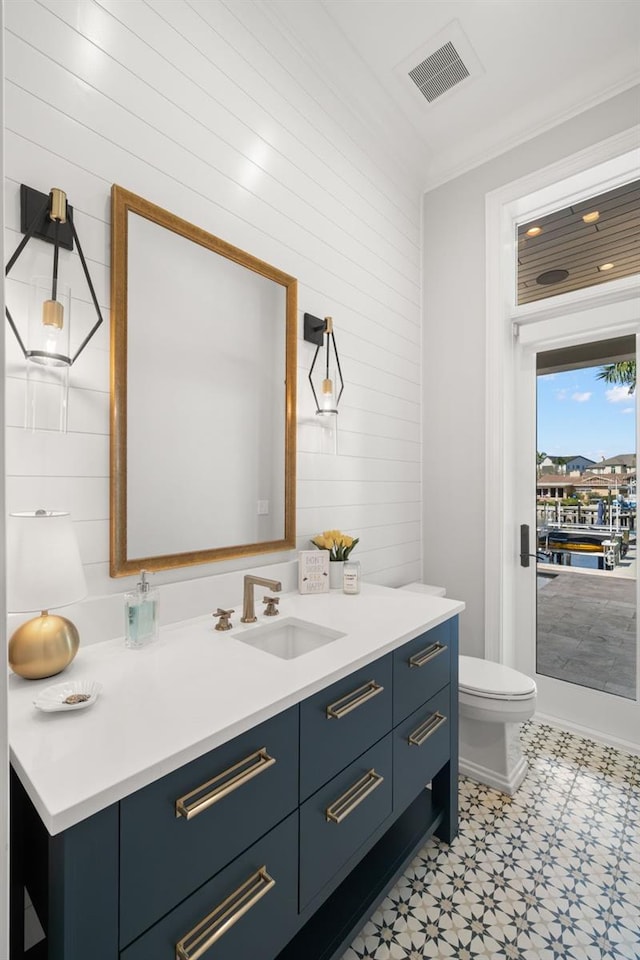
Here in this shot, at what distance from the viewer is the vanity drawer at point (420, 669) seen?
4.47ft

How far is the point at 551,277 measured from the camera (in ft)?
8.32

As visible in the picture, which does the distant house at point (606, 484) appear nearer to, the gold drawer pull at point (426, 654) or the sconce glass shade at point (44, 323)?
the gold drawer pull at point (426, 654)

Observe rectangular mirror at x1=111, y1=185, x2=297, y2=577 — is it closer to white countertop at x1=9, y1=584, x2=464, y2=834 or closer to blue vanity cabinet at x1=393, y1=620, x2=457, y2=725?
white countertop at x1=9, y1=584, x2=464, y2=834

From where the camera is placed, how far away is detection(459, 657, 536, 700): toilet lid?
1.87m

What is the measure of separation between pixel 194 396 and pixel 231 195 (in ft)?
2.45

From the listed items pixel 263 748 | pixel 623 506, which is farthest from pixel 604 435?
pixel 263 748

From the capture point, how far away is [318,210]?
79.4 inches

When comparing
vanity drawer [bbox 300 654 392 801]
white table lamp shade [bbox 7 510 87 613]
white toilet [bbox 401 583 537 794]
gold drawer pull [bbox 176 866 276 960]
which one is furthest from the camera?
white toilet [bbox 401 583 537 794]

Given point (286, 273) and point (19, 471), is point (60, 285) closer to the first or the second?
point (19, 471)

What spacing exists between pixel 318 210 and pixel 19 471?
1644 millimetres

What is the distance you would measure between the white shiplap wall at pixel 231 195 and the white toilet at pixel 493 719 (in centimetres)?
67

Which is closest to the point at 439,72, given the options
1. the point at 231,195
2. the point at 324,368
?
the point at 231,195

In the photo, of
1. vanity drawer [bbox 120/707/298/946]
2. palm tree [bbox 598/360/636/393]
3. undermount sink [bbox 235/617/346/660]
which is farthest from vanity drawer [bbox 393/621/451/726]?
palm tree [bbox 598/360/636/393]

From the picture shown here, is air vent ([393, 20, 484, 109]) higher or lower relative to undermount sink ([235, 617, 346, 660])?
higher
